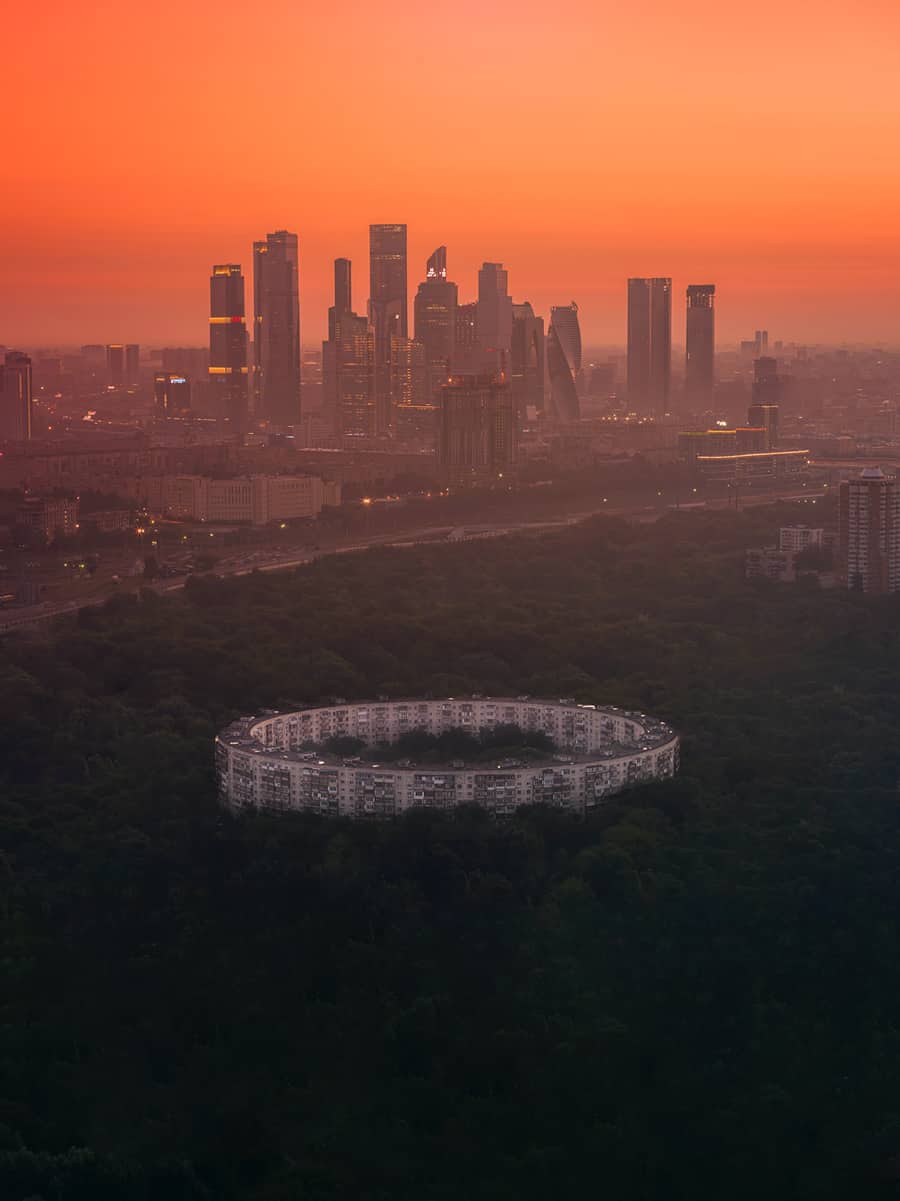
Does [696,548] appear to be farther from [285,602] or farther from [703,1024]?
[703,1024]

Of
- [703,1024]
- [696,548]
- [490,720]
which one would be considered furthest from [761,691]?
[696,548]

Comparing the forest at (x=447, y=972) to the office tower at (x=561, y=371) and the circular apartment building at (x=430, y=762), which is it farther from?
the office tower at (x=561, y=371)

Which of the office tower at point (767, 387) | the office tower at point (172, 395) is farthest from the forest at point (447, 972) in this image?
the office tower at point (172, 395)

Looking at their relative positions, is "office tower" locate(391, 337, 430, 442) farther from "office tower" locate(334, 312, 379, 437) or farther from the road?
the road

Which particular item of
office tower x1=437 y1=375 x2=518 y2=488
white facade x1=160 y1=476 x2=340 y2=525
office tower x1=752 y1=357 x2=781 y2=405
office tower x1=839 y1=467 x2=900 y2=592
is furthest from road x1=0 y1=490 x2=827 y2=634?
office tower x1=752 y1=357 x2=781 y2=405

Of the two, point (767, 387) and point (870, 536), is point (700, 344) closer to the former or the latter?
point (767, 387)

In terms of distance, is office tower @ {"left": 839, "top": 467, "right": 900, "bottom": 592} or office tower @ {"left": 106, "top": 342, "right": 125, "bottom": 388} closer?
office tower @ {"left": 839, "top": 467, "right": 900, "bottom": 592}
